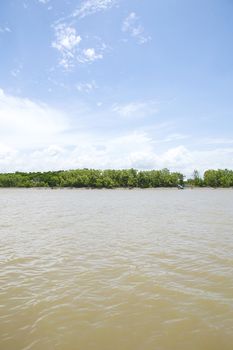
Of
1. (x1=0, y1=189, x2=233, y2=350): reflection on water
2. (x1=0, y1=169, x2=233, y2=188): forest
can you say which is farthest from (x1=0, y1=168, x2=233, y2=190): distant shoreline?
(x1=0, y1=189, x2=233, y2=350): reflection on water

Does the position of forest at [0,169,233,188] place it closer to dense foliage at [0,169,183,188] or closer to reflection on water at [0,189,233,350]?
dense foliage at [0,169,183,188]

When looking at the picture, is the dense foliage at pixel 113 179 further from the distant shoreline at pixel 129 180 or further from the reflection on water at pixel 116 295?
the reflection on water at pixel 116 295

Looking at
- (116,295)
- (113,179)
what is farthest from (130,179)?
(116,295)

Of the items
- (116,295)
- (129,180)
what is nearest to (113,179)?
(129,180)

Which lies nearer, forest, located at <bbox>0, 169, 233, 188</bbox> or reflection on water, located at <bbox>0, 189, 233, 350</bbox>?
reflection on water, located at <bbox>0, 189, 233, 350</bbox>

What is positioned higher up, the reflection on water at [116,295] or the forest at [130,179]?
the forest at [130,179]

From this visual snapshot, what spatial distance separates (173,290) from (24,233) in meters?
Result: 11.9

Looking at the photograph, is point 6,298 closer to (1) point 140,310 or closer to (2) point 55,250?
(1) point 140,310

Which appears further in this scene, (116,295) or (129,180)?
(129,180)

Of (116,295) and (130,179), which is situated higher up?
(130,179)

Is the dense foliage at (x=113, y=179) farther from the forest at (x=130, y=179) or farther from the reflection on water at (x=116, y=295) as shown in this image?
the reflection on water at (x=116, y=295)

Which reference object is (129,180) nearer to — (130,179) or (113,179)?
(130,179)

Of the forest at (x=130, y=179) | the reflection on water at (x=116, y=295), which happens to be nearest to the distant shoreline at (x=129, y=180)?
the forest at (x=130, y=179)

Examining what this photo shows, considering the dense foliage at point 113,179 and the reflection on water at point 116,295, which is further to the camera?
the dense foliage at point 113,179
